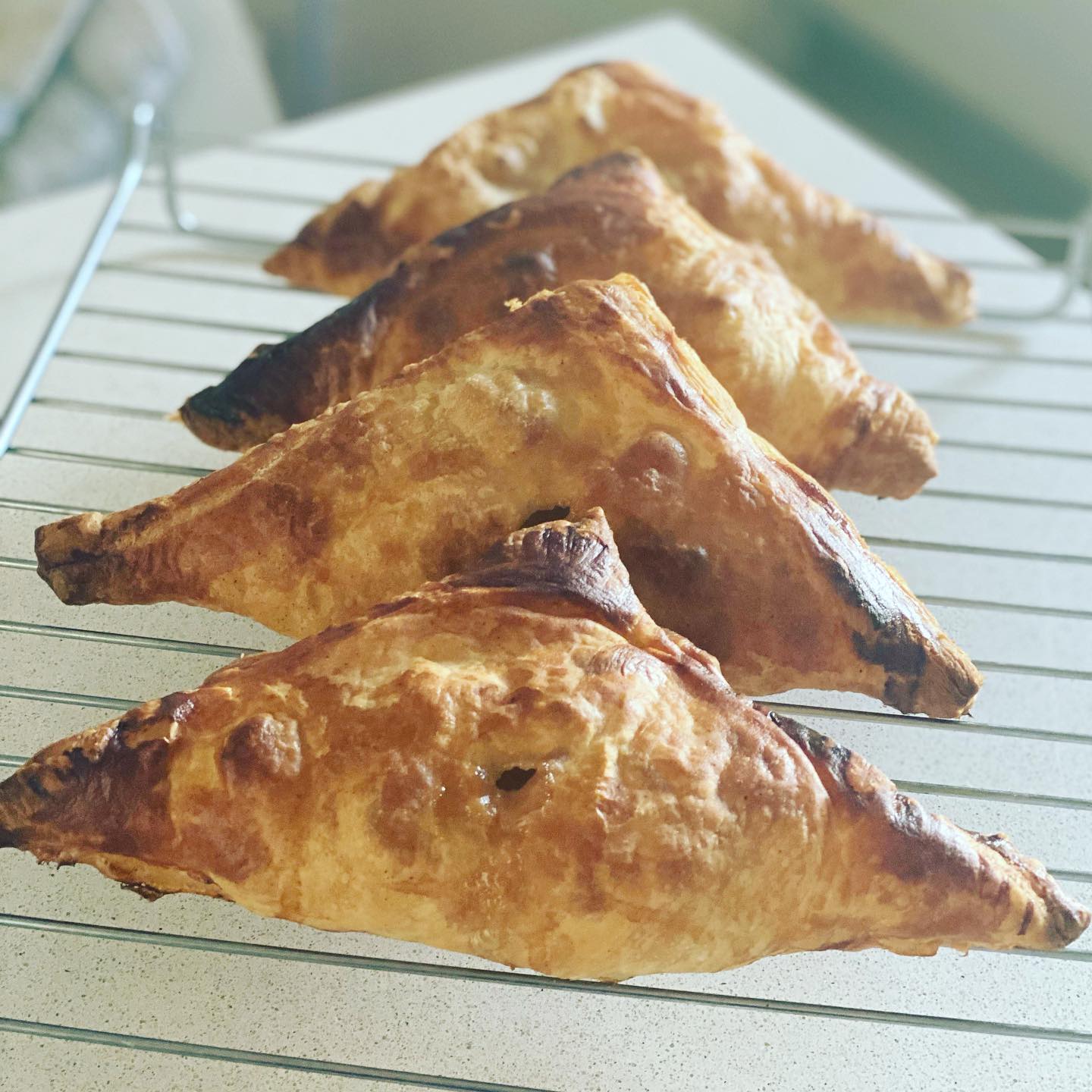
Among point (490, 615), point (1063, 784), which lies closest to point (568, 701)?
point (490, 615)

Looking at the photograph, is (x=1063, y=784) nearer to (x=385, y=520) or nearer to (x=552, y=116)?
(x=385, y=520)

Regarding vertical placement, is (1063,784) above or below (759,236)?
below

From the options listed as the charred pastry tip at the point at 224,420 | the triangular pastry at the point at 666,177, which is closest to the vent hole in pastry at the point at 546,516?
the charred pastry tip at the point at 224,420

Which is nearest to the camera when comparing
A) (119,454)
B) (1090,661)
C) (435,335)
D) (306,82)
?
(435,335)

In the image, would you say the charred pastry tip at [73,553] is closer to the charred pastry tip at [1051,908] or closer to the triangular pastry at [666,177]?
the triangular pastry at [666,177]

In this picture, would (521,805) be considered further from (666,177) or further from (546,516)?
(666,177)
